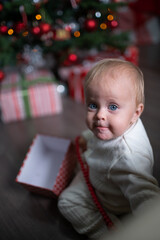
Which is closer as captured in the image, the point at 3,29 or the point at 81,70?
the point at 3,29

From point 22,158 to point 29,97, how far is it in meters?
0.44

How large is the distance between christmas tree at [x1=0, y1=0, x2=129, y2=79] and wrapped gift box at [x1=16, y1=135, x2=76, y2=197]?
2.26 feet

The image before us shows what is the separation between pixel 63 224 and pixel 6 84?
3.31ft

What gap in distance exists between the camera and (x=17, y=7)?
139 cm

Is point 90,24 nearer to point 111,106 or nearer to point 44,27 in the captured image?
point 44,27

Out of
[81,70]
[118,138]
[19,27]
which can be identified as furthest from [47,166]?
[19,27]

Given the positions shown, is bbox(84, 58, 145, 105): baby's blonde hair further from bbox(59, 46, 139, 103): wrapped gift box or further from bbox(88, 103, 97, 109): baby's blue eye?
bbox(59, 46, 139, 103): wrapped gift box

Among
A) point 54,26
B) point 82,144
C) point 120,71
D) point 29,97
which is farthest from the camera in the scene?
point 54,26

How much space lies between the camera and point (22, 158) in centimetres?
127

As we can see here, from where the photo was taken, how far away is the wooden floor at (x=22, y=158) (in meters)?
0.90

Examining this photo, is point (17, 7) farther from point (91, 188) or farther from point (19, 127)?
point (91, 188)

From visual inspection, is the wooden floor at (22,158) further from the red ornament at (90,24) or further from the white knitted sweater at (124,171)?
the red ornament at (90,24)

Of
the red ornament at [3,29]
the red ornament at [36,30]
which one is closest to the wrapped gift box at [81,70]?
the red ornament at [36,30]

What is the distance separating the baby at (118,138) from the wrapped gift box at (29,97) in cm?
82
